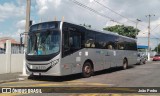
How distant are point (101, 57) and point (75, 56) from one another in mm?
4040

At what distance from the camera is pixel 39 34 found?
16875 millimetres

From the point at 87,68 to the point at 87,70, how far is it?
0.13 meters

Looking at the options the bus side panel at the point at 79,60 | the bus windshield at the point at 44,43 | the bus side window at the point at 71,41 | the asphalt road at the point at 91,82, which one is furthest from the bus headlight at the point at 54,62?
the asphalt road at the point at 91,82

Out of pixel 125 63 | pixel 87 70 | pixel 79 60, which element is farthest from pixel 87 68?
pixel 125 63

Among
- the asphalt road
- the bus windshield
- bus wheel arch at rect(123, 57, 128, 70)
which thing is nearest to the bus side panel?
the asphalt road

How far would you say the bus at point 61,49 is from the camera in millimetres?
16062

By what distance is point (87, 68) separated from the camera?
1892 centimetres

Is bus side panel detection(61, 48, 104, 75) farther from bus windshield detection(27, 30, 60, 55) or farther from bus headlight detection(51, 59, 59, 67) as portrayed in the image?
bus windshield detection(27, 30, 60, 55)

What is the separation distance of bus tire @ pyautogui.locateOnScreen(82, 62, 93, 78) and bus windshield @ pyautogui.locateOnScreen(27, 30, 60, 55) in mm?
3163

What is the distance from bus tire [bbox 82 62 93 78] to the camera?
1857 cm

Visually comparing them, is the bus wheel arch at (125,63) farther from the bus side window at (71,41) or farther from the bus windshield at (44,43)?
the bus windshield at (44,43)

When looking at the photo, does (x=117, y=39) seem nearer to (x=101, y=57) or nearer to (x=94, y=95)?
(x=101, y=57)

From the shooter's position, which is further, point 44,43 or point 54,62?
point 44,43

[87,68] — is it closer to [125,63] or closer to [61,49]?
[61,49]
